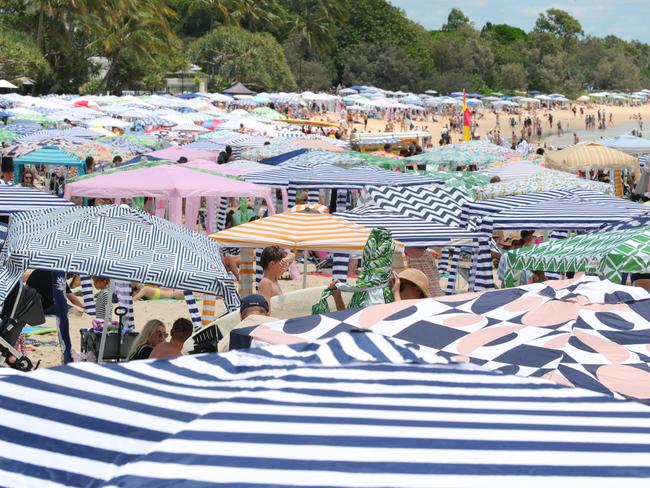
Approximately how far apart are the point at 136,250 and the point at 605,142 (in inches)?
758

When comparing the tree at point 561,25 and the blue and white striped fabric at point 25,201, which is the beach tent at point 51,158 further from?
the tree at point 561,25

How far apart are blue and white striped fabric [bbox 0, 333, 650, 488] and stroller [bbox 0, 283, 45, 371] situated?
173 inches

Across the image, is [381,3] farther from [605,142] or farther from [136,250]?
[136,250]

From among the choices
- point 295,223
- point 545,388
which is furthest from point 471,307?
point 295,223

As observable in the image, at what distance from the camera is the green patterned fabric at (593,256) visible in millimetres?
6328

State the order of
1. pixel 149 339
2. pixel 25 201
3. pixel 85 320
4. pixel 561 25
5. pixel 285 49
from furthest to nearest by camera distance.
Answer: pixel 561 25, pixel 285 49, pixel 85 320, pixel 25 201, pixel 149 339

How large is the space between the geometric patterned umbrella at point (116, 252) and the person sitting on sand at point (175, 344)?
0.26 metres

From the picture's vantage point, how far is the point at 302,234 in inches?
363

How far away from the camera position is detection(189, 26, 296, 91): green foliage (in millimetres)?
69875

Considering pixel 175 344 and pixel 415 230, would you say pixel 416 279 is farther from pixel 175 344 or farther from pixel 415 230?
pixel 415 230

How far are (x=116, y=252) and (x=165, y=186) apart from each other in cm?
587

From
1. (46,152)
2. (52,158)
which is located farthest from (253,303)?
(46,152)

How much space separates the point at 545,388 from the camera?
315 cm

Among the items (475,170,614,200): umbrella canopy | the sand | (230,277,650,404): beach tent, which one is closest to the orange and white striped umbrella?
the sand
